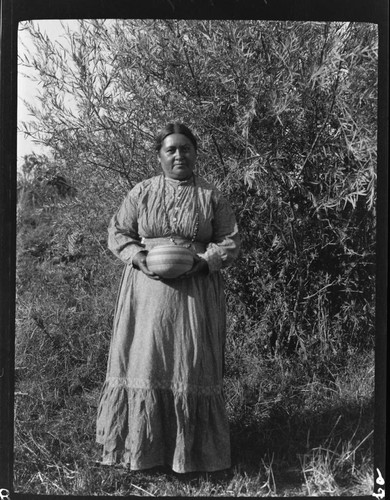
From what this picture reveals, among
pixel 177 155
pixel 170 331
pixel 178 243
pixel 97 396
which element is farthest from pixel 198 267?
pixel 97 396

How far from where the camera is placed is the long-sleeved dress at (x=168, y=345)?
3572 millimetres

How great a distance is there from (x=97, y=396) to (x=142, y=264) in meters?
0.96

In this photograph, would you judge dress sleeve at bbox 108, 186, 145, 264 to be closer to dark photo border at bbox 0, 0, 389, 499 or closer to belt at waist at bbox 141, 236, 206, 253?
belt at waist at bbox 141, 236, 206, 253

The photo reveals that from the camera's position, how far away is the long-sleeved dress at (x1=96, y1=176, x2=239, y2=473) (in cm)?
357

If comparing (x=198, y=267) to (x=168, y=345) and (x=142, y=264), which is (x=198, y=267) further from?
(x=168, y=345)

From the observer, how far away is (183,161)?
362 centimetres

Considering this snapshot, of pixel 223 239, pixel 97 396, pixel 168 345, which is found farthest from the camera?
pixel 97 396

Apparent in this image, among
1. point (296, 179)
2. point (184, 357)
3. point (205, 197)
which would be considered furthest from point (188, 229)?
point (296, 179)

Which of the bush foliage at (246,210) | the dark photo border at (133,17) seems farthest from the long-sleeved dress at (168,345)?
the dark photo border at (133,17)

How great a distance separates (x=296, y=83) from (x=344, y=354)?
1390mm

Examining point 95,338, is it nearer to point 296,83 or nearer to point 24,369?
point 24,369

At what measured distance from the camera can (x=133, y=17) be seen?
3.65m

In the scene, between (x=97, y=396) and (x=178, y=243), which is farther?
(x=97, y=396)

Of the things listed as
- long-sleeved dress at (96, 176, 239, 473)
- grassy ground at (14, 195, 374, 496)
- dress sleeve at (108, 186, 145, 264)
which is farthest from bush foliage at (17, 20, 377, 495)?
dress sleeve at (108, 186, 145, 264)
